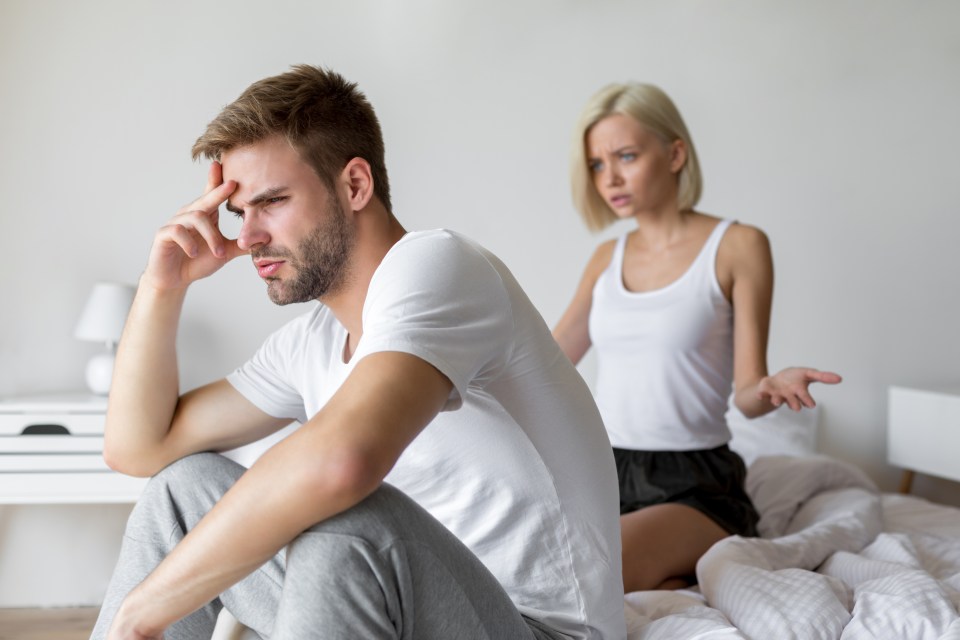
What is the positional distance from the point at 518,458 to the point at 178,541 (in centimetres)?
47

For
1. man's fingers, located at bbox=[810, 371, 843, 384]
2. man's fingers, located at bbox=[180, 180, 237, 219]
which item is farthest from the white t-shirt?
man's fingers, located at bbox=[810, 371, 843, 384]

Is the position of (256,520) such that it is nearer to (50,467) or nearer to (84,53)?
(50,467)

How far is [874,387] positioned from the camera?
10.5 feet

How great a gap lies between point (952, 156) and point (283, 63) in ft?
7.00

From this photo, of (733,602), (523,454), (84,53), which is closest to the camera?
(523,454)

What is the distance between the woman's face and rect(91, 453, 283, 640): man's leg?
3.76 ft

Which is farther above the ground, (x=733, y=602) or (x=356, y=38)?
(x=356, y=38)

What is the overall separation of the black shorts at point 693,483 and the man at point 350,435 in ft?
2.34

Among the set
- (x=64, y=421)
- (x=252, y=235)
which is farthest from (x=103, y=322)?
(x=252, y=235)

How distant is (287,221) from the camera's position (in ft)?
4.32

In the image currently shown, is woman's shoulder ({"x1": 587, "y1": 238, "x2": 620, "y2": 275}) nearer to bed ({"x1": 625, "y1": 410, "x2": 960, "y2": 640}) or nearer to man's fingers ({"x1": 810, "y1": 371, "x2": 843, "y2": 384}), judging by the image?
bed ({"x1": 625, "y1": 410, "x2": 960, "y2": 640})

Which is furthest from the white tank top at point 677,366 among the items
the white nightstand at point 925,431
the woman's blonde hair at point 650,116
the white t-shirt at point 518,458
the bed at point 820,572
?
the white nightstand at point 925,431

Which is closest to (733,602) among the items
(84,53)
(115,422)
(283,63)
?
(115,422)

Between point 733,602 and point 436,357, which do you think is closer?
point 436,357
